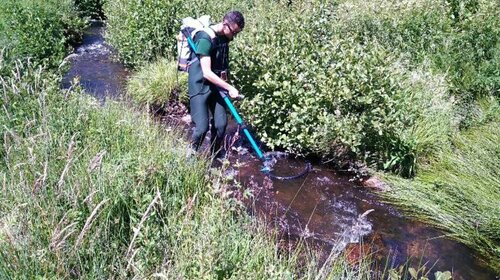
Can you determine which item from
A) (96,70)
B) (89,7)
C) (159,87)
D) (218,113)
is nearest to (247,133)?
(218,113)

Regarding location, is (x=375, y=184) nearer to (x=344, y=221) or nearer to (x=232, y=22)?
(x=344, y=221)

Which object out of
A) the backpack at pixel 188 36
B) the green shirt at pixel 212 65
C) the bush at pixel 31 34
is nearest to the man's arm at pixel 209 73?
the green shirt at pixel 212 65

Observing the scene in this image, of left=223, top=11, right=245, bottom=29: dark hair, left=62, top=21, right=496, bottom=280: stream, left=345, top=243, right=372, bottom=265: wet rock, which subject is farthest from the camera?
left=223, top=11, right=245, bottom=29: dark hair

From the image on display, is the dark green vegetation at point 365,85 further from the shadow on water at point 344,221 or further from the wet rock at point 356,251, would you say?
the wet rock at point 356,251

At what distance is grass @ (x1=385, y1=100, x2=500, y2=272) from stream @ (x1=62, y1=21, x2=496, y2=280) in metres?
0.17

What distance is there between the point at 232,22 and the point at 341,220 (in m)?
2.90

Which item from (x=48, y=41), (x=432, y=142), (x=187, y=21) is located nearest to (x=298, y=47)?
(x=187, y=21)

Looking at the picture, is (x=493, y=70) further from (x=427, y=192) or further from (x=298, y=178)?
(x=298, y=178)

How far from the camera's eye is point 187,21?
689 centimetres

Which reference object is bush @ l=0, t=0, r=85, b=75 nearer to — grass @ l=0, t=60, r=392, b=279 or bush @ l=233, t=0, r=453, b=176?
grass @ l=0, t=60, r=392, b=279

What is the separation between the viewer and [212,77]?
641 cm

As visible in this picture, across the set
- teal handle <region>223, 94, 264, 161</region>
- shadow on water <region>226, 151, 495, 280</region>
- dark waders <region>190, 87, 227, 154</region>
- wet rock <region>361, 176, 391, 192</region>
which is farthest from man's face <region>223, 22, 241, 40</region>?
wet rock <region>361, 176, 391, 192</region>

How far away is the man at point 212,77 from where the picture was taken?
21.0 ft

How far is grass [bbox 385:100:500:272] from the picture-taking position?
5797 millimetres
